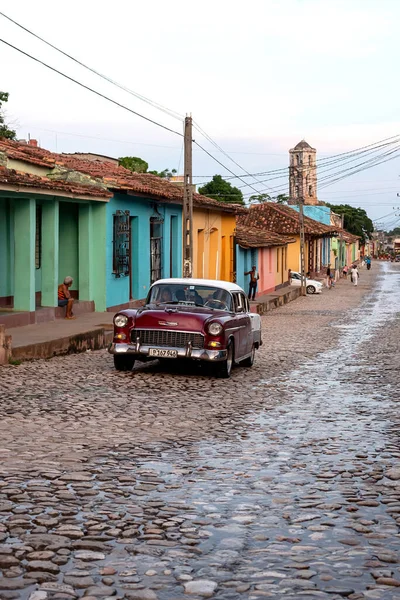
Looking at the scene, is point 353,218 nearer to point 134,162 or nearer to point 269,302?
point 134,162

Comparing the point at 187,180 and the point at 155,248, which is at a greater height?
the point at 187,180

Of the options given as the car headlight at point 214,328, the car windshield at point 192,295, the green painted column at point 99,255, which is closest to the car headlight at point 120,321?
the car windshield at point 192,295

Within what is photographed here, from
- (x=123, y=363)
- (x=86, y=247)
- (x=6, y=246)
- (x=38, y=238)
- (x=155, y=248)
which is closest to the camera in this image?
(x=123, y=363)

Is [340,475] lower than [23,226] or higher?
lower

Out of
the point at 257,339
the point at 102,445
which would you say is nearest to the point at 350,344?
the point at 257,339

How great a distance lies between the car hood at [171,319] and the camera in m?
12.8

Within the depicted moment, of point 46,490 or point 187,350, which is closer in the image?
point 46,490

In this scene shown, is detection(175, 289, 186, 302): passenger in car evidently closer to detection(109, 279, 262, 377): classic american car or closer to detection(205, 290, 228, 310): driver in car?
detection(109, 279, 262, 377): classic american car

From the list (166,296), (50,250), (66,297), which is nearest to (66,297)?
(66,297)

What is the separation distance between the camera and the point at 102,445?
7840mm

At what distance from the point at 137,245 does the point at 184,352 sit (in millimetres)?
14074

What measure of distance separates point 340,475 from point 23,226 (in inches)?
531

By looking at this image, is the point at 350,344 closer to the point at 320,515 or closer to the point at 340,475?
the point at 340,475

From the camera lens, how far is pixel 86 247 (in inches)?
906
